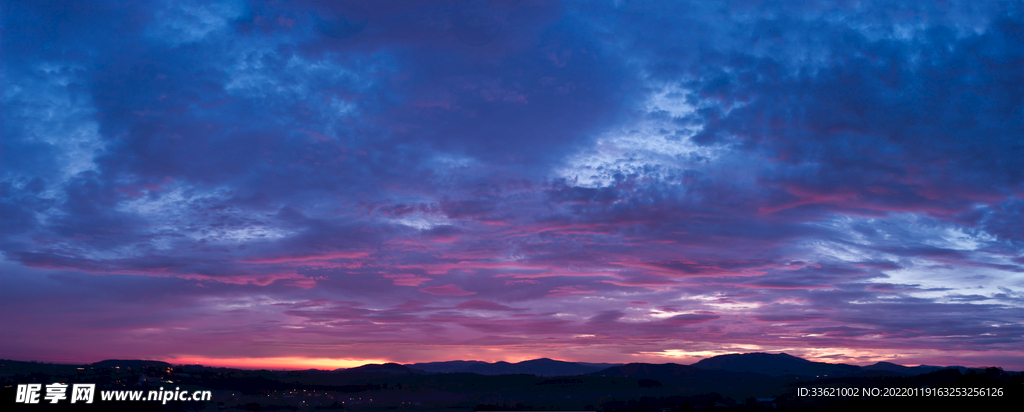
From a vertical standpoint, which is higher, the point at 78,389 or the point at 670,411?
the point at 78,389

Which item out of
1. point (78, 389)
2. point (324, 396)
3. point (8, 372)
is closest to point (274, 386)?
point (324, 396)

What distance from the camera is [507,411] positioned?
162 metres

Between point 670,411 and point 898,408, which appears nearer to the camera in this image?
point 898,408

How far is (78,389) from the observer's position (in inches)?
3944

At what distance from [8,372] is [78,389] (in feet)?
212

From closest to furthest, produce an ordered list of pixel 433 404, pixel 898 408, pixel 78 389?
pixel 78 389 → pixel 898 408 → pixel 433 404

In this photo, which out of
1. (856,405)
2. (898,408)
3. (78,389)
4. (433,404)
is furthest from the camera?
(433,404)

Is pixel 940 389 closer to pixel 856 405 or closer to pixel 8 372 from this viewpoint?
pixel 856 405

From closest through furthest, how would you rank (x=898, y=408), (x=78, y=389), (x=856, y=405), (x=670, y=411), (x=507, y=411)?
(x=78, y=389) < (x=898, y=408) < (x=856, y=405) < (x=507, y=411) < (x=670, y=411)

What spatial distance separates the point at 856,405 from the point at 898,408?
477 inches

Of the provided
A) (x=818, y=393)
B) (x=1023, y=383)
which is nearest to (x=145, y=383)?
(x=818, y=393)

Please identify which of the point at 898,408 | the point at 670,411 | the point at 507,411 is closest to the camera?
the point at 898,408

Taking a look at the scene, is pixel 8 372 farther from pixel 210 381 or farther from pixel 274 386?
pixel 274 386

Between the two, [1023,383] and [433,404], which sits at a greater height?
[1023,383]
